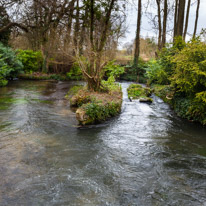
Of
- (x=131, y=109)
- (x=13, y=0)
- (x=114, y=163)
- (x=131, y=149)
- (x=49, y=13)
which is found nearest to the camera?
(x=114, y=163)

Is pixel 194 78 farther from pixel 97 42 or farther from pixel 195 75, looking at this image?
pixel 97 42

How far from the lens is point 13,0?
55.6ft

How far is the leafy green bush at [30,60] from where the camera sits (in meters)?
23.2

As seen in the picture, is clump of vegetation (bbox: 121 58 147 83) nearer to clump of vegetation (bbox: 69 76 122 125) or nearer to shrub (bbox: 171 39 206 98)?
clump of vegetation (bbox: 69 76 122 125)

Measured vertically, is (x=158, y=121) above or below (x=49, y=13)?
below

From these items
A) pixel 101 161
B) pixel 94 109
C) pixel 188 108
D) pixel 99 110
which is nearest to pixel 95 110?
pixel 94 109

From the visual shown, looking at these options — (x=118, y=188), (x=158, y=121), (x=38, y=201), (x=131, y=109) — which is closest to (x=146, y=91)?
(x=131, y=109)

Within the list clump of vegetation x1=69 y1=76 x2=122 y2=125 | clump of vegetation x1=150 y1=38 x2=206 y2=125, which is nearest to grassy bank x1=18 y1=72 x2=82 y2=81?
clump of vegetation x1=69 y1=76 x2=122 y2=125

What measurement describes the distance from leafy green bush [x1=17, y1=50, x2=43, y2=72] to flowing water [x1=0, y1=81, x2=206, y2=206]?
15151 millimetres

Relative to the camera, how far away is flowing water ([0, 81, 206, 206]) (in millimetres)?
4242

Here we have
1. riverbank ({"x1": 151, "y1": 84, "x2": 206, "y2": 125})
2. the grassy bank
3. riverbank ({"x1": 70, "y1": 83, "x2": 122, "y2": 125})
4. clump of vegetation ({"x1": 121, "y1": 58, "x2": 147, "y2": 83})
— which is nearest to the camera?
riverbank ({"x1": 70, "y1": 83, "x2": 122, "y2": 125})

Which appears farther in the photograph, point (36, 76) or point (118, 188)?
point (36, 76)

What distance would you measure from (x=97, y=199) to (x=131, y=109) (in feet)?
24.5

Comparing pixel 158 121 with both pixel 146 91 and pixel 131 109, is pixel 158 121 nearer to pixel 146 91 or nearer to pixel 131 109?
pixel 131 109
